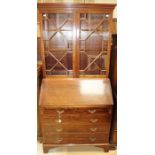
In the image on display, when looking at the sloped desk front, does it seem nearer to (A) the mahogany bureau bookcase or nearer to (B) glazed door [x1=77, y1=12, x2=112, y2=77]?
(A) the mahogany bureau bookcase

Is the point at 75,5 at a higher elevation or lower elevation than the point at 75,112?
higher

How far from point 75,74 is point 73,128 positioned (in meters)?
0.64

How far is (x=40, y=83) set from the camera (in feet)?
7.57

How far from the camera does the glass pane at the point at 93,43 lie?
6.89 feet

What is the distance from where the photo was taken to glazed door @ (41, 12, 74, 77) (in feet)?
6.84

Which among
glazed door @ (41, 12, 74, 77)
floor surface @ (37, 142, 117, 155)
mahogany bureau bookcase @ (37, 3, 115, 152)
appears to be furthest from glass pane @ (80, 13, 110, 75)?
floor surface @ (37, 142, 117, 155)

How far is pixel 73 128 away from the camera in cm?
217

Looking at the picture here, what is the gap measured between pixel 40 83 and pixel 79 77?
50 cm

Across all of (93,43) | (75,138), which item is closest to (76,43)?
(93,43)

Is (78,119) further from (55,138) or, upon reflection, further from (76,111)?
(55,138)

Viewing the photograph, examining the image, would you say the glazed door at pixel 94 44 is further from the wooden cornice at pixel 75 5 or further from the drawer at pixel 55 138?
the drawer at pixel 55 138

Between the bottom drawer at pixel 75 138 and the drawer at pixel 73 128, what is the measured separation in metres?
0.06
